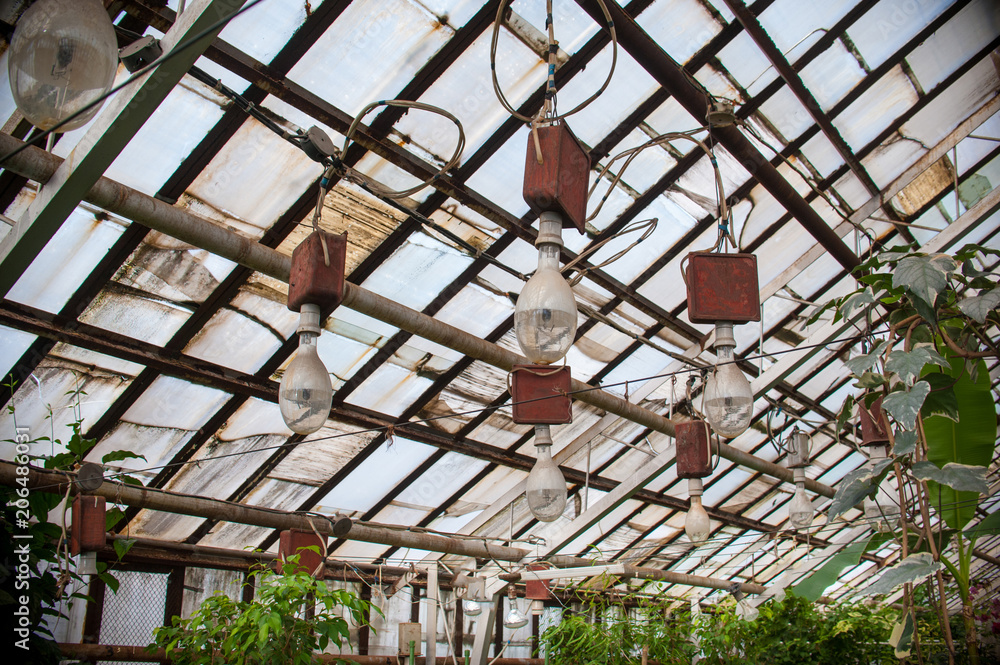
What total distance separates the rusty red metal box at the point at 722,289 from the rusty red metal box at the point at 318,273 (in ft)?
3.80

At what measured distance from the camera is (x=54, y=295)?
3.89m

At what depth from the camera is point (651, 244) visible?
17.6 feet

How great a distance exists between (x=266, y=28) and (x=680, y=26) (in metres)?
2.43

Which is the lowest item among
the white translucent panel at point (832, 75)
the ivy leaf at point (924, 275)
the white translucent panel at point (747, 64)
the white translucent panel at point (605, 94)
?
the ivy leaf at point (924, 275)

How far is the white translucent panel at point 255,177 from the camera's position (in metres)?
3.71

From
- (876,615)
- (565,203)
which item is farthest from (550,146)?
(876,615)

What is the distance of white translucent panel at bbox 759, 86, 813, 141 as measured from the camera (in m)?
5.08

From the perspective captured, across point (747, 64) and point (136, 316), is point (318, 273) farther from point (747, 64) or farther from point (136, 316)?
point (747, 64)

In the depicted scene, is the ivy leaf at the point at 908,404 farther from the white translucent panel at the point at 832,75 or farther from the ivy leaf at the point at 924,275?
the white translucent panel at the point at 832,75

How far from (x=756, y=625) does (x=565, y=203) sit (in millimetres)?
5263

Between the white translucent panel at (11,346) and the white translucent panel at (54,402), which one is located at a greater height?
the white translucent panel at (11,346)

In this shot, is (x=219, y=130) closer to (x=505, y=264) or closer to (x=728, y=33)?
(x=505, y=264)

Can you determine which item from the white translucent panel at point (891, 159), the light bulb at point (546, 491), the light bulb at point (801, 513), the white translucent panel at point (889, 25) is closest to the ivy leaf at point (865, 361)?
the light bulb at point (546, 491)

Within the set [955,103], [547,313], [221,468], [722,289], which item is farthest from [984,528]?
[955,103]
